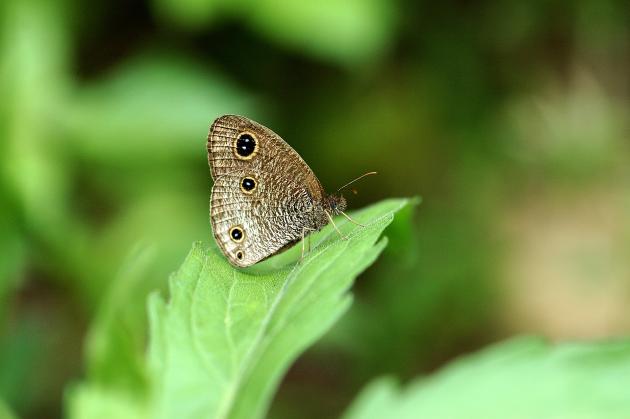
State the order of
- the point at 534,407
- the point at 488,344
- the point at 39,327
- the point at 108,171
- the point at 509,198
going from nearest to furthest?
the point at 534,407 < the point at 39,327 < the point at 108,171 < the point at 488,344 < the point at 509,198

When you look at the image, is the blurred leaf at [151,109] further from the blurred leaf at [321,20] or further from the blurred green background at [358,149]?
the blurred leaf at [321,20]

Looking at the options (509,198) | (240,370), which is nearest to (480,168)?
(509,198)

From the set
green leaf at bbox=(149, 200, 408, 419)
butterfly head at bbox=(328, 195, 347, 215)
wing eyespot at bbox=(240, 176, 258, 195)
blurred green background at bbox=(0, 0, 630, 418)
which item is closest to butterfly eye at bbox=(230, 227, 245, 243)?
wing eyespot at bbox=(240, 176, 258, 195)

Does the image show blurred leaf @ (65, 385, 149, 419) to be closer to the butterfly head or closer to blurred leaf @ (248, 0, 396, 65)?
the butterfly head

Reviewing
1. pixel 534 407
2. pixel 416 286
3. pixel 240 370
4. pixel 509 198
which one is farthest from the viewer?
pixel 509 198

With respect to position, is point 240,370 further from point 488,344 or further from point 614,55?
point 614,55

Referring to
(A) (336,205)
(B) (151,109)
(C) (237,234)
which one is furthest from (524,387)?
(B) (151,109)

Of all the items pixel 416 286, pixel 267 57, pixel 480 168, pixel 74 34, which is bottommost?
pixel 416 286
